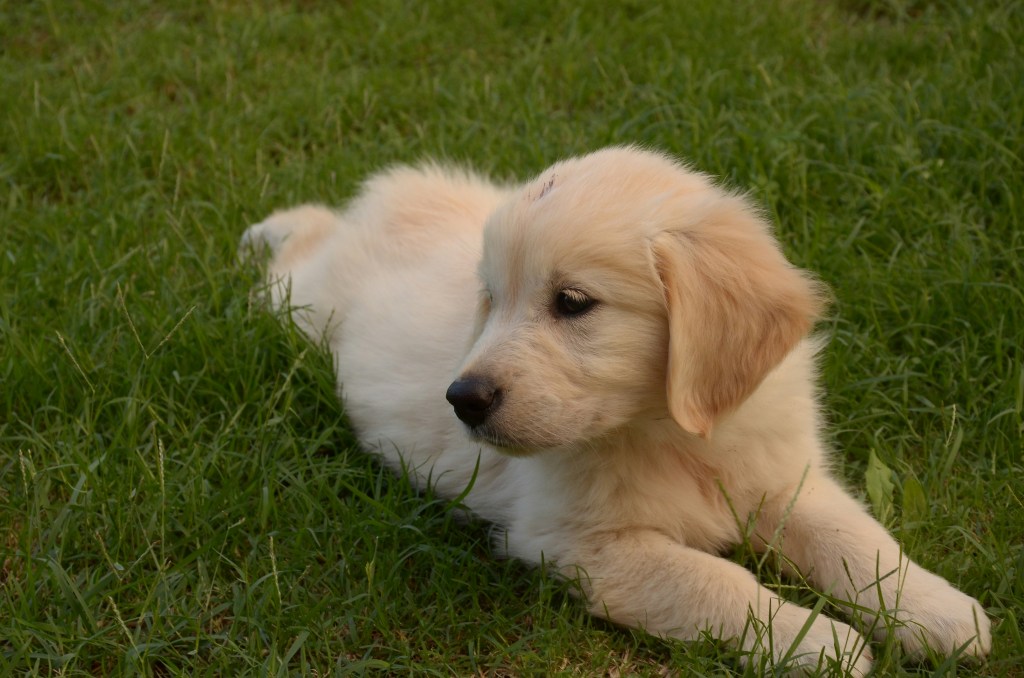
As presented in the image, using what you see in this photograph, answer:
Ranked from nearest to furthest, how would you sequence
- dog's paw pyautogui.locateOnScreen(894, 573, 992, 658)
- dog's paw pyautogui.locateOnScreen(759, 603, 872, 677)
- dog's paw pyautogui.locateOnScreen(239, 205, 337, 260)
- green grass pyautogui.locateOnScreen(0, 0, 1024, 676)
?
dog's paw pyautogui.locateOnScreen(759, 603, 872, 677), dog's paw pyautogui.locateOnScreen(894, 573, 992, 658), green grass pyautogui.locateOnScreen(0, 0, 1024, 676), dog's paw pyautogui.locateOnScreen(239, 205, 337, 260)

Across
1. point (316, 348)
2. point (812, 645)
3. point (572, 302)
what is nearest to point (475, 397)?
point (572, 302)

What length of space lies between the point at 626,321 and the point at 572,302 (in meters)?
0.13

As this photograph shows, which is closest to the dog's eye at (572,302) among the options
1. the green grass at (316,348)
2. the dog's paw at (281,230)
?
the green grass at (316,348)

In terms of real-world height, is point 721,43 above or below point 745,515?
above

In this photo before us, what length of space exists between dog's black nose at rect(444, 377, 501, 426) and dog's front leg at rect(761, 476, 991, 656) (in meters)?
0.86

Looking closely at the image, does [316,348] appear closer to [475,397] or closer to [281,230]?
[281,230]

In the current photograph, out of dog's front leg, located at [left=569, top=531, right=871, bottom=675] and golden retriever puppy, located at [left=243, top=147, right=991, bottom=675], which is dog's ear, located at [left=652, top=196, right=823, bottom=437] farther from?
dog's front leg, located at [left=569, top=531, right=871, bottom=675]

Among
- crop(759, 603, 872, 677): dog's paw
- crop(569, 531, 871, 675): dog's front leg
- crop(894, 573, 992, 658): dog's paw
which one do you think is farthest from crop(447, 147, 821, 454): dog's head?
crop(894, 573, 992, 658): dog's paw

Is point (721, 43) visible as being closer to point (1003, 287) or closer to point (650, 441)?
point (1003, 287)

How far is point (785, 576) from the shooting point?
309 cm

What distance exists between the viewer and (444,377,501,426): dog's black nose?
2658 millimetres

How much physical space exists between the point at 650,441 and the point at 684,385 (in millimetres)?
333

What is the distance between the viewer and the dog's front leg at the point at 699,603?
8.60ft

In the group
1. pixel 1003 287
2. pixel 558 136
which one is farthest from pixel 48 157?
pixel 1003 287
